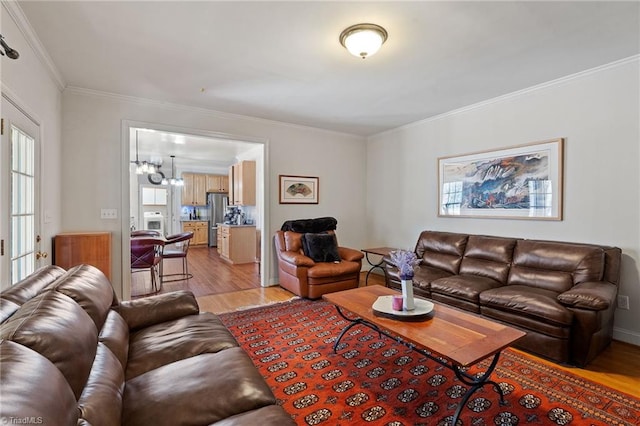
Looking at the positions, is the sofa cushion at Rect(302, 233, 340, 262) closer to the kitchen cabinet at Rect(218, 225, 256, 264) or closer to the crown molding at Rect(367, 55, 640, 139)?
the crown molding at Rect(367, 55, 640, 139)

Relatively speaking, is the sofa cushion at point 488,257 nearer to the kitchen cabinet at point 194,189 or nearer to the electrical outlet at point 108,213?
the electrical outlet at point 108,213

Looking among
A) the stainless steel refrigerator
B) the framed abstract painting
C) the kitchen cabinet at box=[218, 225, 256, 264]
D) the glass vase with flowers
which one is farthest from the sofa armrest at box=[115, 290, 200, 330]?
the stainless steel refrigerator

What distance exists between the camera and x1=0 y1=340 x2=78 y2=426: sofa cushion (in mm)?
718

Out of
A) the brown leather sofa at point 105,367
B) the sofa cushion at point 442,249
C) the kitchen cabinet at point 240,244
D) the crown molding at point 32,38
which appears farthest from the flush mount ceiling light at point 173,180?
the brown leather sofa at point 105,367

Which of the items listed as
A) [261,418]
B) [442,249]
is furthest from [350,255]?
[261,418]

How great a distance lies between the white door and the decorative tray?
2.53 meters

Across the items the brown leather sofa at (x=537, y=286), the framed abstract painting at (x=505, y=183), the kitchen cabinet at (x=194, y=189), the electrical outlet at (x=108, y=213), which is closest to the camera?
the brown leather sofa at (x=537, y=286)

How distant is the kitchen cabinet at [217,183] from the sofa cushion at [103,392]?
839 centimetres

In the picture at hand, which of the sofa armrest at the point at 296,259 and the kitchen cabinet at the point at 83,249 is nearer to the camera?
the kitchen cabinet at the point at 83,249

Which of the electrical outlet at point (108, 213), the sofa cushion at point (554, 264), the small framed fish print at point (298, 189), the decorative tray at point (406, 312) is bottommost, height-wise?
the decorative tray at point (406, 312)

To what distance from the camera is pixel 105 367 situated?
1.35m

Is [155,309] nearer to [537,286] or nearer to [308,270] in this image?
[308,270]

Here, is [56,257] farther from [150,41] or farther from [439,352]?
[439,352]

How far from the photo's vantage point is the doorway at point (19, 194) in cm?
203
